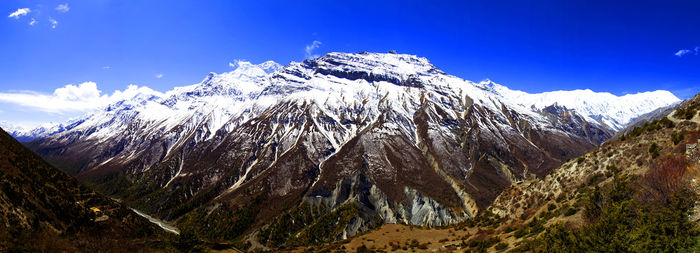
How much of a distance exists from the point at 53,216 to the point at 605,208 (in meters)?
54.5

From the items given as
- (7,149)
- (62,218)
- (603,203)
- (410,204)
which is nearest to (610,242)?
(603,203)

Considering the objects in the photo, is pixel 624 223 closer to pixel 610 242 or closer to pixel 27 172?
pixel 610 242

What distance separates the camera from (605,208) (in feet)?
88.4

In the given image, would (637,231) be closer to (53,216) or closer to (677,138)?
(677,138)

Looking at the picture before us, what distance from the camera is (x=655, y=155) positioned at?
3400cm

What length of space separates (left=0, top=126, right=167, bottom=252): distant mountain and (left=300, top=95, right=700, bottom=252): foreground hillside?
3304 centimetres

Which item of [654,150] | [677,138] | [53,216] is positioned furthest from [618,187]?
[53,216]

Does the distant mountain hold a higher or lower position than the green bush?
higher

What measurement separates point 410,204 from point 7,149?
174m

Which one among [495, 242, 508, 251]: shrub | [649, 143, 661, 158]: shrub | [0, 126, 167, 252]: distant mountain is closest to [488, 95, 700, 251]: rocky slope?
[649, 143, 661, 158]: shrub

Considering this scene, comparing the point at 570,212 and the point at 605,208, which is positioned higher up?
the point at 605,208

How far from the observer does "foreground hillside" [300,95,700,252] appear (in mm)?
20703

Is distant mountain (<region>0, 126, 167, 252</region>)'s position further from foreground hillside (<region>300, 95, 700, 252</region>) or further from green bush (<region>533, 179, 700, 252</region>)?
green bush (<region>533, 179, 700, 252</region>)

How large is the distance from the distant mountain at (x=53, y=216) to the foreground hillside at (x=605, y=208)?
33.0 meters
